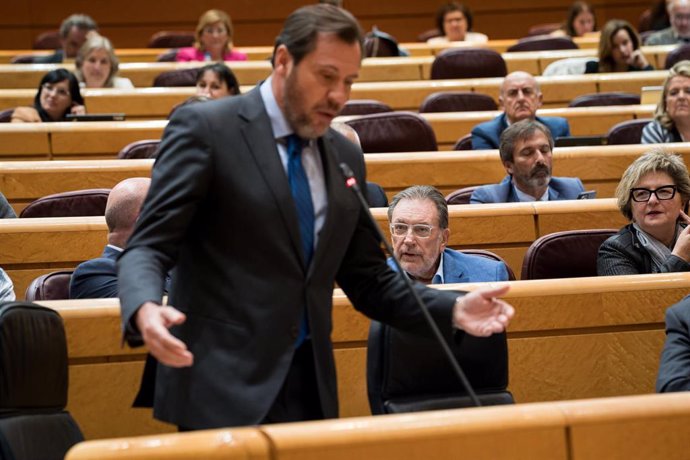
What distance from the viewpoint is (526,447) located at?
0.97 m

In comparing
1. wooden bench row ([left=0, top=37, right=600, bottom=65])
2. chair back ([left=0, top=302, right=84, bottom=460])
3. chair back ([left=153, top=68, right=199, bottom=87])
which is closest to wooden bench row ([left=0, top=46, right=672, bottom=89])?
chair back ([left=153, top=68, right=199, bottom=87])

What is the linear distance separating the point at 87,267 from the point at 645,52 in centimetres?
334

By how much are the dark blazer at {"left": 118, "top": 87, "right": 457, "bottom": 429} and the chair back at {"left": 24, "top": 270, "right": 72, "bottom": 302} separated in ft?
2.90

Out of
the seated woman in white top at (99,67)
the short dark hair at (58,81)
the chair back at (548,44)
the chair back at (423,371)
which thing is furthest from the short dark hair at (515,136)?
the chair back at (548,44)

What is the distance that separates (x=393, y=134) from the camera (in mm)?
2990

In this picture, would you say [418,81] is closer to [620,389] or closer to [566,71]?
[566,71]

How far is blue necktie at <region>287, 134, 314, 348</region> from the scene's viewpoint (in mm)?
1052

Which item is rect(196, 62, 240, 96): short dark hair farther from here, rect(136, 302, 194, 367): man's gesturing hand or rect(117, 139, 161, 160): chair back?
rect(136, 302, 194, 367): man's gesturing hand

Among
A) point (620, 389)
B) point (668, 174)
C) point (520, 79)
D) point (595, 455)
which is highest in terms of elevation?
point (520, 79)

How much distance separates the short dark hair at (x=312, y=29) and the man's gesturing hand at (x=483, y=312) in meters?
0.28

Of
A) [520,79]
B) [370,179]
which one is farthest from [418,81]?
[370,179]

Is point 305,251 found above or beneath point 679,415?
above

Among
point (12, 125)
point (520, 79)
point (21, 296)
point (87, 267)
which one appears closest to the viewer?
point (87, 267)

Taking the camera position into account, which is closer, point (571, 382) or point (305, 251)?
point (305, 251)
